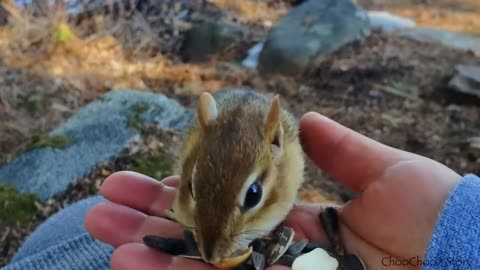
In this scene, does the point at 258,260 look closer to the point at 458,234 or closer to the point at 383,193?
the point at 383,193

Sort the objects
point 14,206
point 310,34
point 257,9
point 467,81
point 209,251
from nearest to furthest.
Answer: 1. point 209,251
2. point 14,206
3. point 467,81
4. point 310,34
5. point 257,9

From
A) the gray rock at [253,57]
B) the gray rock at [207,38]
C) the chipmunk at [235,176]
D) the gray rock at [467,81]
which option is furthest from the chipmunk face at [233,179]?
the gray rock at [207,38]

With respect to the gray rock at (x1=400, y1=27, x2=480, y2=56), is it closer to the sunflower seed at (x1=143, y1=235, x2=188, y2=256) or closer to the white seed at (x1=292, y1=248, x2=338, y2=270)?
the white seed at (x1=292, y1=248, x2=338, y2=270)

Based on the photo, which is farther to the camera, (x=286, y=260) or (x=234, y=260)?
(x=286, y=260)

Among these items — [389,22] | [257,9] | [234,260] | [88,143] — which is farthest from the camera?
[257,9]

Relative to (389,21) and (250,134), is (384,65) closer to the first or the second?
(389,21)

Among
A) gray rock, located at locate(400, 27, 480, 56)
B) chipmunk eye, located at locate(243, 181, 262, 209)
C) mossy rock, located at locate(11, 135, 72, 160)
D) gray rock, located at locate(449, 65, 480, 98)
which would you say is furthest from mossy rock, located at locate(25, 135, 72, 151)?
gray rock, located at locate(400, 27, 480, 56)

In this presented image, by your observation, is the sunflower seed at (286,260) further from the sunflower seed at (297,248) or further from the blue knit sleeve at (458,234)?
the blue knit sleeve at (458,234)

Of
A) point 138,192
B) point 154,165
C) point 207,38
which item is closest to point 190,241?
point 138,192
